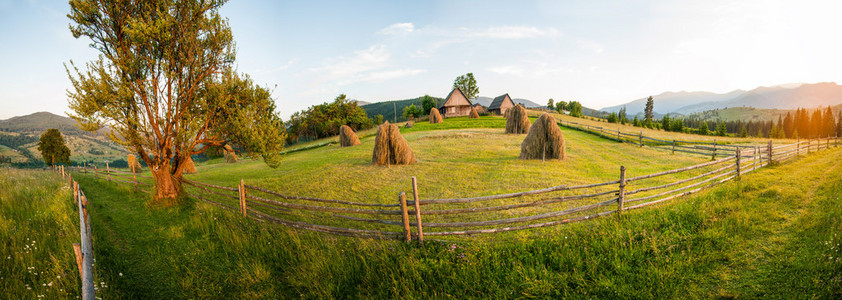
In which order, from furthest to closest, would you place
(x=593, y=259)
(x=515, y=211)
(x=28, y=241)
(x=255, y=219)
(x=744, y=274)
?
1. (x=515, y=211)
2. (x=255, y=219)
3. (x=28, y=241)
4. (x=593, y=259)
5. (x=744, y=274)

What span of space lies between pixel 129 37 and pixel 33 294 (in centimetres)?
772

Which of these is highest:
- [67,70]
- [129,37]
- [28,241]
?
[129,37]

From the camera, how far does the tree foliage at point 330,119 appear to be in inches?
2098

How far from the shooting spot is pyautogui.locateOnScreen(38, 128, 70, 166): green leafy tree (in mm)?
31719

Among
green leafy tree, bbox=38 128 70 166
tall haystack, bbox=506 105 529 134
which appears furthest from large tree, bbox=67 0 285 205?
green leafy tree, bbox=38 128 70 166

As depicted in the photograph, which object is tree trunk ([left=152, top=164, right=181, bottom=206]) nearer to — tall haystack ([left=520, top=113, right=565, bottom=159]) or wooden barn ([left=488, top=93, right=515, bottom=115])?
tall haystack ([left=520, top=113, right=565, bottom=159])

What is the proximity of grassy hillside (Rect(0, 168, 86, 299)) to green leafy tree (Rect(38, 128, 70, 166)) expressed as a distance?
34970 millimetres

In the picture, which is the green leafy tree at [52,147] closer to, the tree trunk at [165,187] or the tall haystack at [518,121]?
the tree trunk at [165,187]

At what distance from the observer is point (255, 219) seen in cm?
745

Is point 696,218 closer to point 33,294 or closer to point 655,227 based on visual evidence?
point 655,227

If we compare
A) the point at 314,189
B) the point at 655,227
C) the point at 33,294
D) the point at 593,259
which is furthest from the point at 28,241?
the point at 655,227

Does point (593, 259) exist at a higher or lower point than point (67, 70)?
lower

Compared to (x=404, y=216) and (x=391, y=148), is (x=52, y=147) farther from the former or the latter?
(x=404, y=216)

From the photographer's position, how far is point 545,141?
15.8 metres
